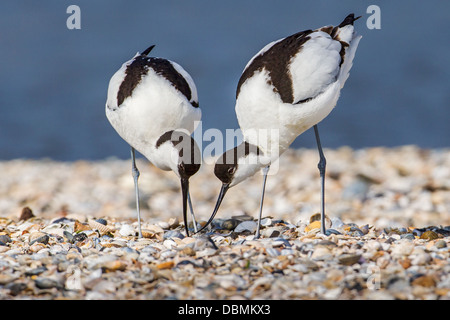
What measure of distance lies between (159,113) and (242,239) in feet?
4.28

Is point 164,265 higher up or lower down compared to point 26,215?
lower down

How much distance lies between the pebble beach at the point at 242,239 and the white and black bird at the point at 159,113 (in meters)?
0.66

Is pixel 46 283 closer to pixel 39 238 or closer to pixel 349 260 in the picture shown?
pixel 39 238

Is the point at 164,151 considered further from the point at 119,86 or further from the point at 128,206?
the point at 128,206

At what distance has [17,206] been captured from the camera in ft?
26.6

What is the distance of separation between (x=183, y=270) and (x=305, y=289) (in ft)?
2.63

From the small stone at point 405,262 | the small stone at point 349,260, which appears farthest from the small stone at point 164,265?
the small stone at point 405,262

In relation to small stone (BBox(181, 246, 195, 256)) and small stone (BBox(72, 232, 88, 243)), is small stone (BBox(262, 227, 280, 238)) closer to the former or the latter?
small stone (BBox(181, 246, 195, 256))

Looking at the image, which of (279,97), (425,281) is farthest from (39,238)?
(425,281)

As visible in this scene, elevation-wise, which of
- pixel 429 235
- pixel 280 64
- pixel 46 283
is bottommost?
pixel 46 283

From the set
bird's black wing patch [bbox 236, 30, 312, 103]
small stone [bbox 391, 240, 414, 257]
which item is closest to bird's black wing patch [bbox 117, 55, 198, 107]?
bird's black wing patch [bbox 236, 30, 312, 103]

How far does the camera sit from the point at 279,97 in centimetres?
509

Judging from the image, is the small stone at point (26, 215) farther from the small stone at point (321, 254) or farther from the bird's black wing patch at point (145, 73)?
the small stone at point (321, 254)
